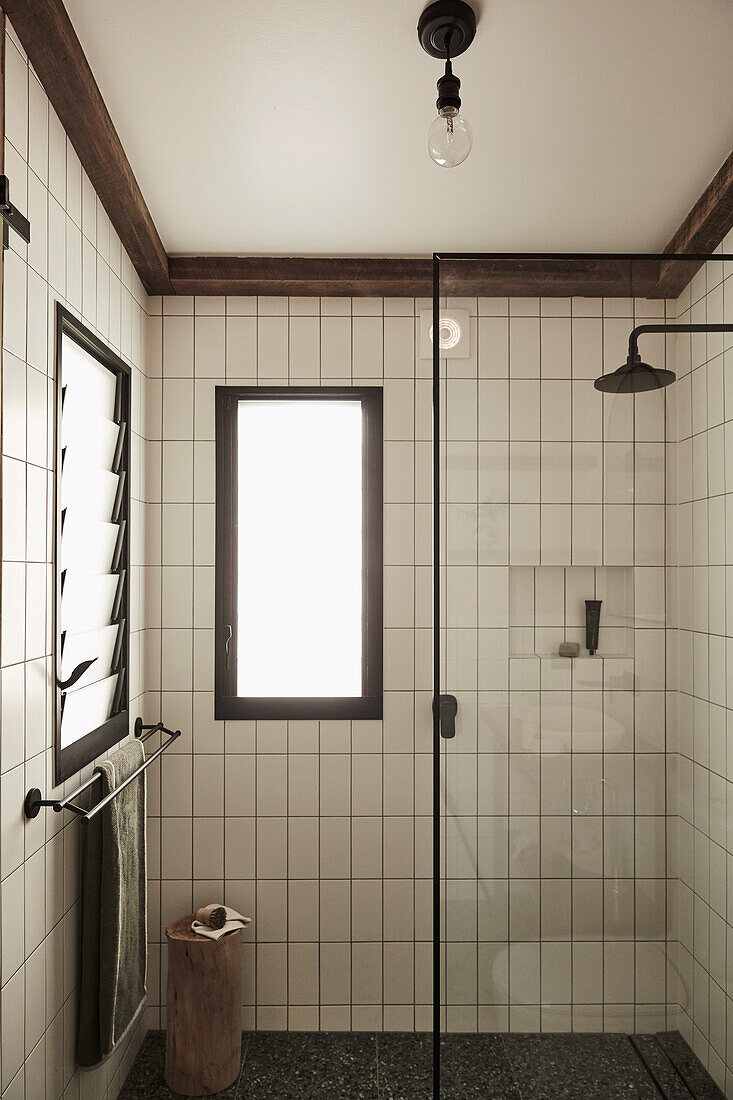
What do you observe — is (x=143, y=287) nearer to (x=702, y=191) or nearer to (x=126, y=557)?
(x=126, y=557)

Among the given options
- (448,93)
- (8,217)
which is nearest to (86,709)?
(8,217)

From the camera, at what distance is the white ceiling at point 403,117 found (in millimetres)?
1526

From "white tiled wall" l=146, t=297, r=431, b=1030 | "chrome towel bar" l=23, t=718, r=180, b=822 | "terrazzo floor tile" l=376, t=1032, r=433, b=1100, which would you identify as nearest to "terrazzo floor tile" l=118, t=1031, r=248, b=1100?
"white tiled wall" l=146, t=297, r=431, b=1030

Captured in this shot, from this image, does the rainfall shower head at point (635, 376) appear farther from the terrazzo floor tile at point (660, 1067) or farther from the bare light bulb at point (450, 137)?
the terrazzo floor tile at point (660, 1067)

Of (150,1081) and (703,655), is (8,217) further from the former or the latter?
(150,1081)

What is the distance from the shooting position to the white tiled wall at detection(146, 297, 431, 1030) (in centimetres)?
267

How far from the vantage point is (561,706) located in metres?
1.15

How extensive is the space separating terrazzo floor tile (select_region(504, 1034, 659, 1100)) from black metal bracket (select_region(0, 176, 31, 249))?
63.1 inches

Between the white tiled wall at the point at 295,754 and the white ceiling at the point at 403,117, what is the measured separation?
0.38 metres

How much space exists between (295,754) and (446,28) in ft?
6.92

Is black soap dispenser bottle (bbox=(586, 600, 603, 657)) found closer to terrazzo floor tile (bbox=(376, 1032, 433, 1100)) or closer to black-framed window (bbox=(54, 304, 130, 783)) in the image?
black-framed window (bbox=(54, 304, 130, 783))

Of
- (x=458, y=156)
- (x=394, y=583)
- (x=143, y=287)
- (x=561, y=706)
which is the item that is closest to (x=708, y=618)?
(x=561, y=706)

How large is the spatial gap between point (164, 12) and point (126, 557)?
4.69ft

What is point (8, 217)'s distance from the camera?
148 cm
